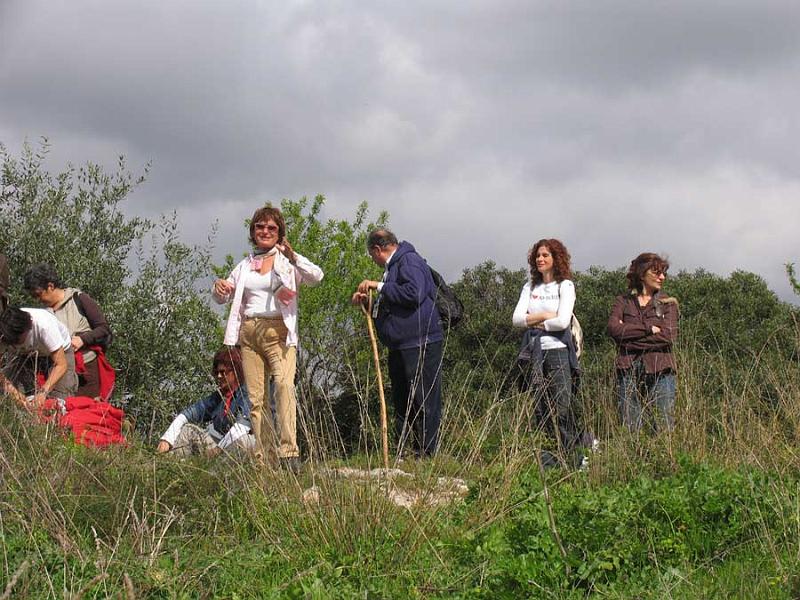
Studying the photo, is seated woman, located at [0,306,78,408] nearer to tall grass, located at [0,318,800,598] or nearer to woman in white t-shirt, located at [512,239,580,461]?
tall grass, located at [0,318,800,598]

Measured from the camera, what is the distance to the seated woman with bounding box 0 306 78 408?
23.6 feet

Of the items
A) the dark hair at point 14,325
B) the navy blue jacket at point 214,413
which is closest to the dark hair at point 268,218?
the navy blue jacket at point 214,413

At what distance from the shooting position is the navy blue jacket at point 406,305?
7.61 metres

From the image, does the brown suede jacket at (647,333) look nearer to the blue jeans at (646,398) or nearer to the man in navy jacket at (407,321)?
the blue jeans at (646,398)

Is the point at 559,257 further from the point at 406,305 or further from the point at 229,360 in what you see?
the point at 229,360

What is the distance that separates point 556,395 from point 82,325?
13.8 feet

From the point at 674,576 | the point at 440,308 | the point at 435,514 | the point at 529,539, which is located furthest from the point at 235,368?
the point at 674,576

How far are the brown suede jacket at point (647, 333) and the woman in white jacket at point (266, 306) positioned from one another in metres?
2.49

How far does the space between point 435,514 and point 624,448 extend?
1598 millimetres

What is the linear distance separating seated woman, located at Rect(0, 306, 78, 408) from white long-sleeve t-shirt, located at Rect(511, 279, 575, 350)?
11.9 ft

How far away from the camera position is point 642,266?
761 cm

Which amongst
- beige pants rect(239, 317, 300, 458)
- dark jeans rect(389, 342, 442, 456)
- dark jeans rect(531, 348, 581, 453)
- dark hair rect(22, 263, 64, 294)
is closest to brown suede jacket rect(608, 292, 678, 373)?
dark jeans rect(531, 348, 581, 453)

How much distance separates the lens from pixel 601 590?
4.22m

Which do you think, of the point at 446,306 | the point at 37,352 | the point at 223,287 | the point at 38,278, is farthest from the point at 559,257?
the point at 38,278
